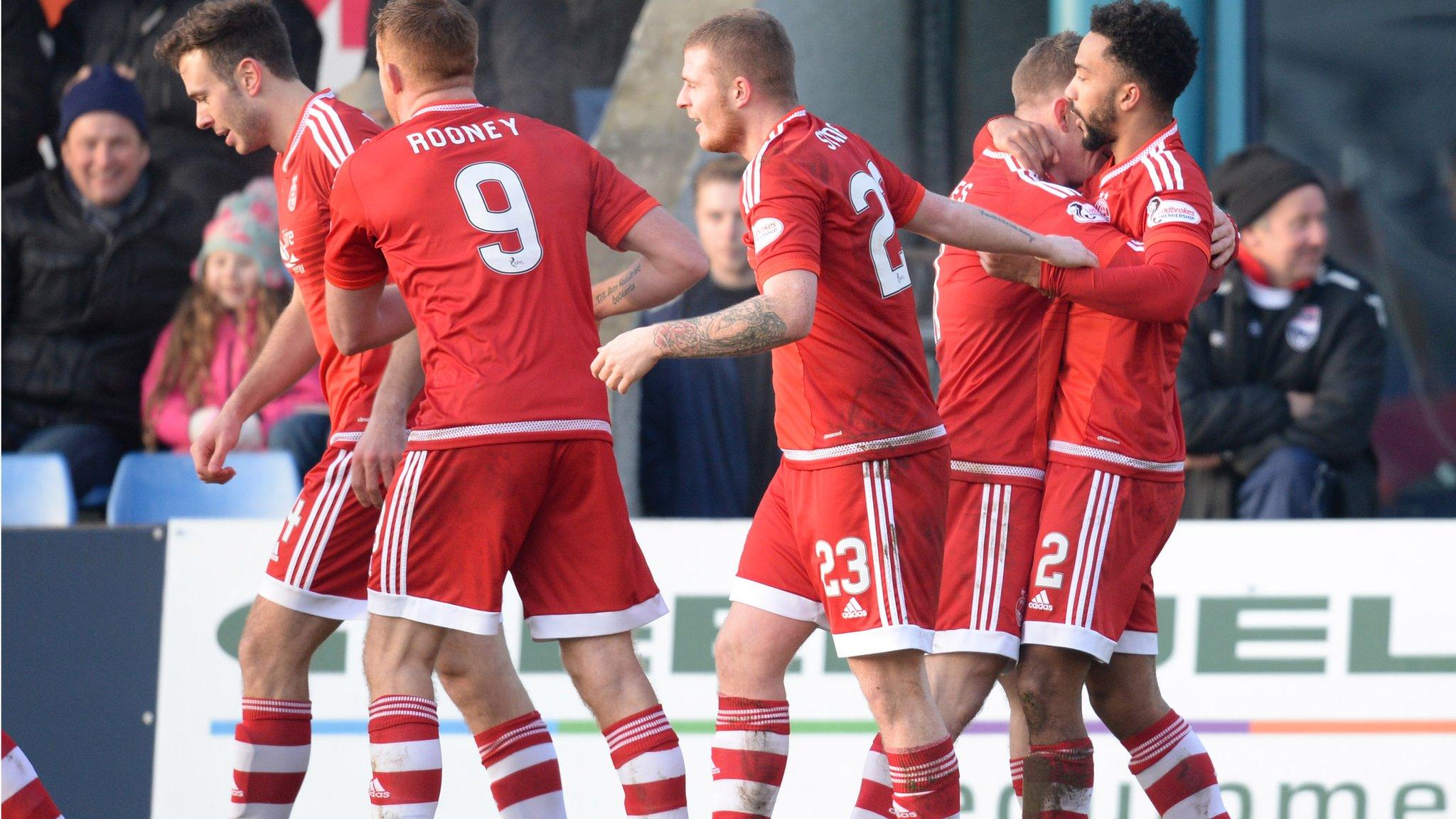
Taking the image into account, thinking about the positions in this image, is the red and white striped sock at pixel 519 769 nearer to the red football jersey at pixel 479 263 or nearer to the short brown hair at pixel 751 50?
the red football jersey at pixel 479 263

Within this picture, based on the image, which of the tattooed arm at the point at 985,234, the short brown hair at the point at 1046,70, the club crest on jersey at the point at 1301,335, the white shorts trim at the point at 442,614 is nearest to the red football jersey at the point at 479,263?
the white shorts trim at the point at 442,614

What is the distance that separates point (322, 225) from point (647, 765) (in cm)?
172

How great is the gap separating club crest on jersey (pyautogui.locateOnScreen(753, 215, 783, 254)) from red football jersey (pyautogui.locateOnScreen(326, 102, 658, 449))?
20.0 inches

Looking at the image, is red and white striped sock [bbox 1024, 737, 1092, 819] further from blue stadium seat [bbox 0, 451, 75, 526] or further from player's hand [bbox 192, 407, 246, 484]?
blue stadium seat [bbox 0, 451, 75, 526]

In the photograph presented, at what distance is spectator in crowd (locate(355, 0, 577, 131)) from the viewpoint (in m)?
8.33

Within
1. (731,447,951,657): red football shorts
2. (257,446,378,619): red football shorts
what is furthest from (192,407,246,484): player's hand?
(731,447,951,657): red football shorts

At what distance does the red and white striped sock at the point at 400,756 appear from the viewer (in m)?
3.93

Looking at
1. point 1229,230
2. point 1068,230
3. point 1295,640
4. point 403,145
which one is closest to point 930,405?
point 1068,230

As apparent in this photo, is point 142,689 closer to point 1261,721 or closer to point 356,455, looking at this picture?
point 356,455

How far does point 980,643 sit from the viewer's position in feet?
13.9

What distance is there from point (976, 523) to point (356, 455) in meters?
1.63

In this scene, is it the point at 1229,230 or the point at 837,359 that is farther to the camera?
the point at 1229,230

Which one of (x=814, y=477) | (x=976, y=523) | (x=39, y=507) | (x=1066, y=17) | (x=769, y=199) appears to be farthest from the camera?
(x=1066, y=17)

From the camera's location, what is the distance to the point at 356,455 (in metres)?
4.25
